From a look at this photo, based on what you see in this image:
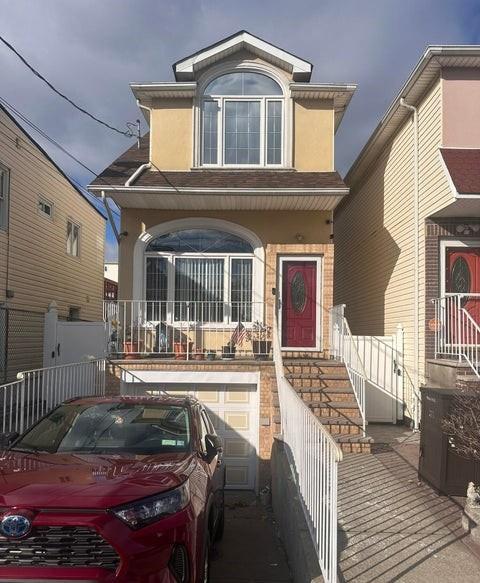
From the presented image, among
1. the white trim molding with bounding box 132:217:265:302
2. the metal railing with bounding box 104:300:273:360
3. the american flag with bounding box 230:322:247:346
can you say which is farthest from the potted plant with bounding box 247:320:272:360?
the white trim molding with bounding box 132:217:265:302

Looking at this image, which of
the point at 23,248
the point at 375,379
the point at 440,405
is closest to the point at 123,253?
the point at 23,248

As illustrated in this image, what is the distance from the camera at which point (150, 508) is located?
3172 mm

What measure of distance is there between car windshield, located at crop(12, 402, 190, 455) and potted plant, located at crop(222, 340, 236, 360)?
206 inches

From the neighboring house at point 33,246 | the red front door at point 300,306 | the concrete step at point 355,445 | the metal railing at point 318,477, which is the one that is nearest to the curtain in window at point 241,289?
the red front door at point 300,306

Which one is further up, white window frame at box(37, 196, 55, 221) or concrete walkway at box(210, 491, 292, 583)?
white window frame at box(37, 196, 55, 221)

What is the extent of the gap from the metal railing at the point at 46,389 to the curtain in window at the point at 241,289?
3.05m

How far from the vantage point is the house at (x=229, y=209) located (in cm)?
1062

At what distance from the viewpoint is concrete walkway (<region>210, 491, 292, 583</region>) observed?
496 cm

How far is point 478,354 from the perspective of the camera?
29.7 feet

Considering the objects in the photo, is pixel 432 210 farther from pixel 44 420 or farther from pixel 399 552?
pixel 44 420

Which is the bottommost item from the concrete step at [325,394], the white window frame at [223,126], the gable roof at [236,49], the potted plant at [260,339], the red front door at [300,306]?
the concrete step at [325,394]

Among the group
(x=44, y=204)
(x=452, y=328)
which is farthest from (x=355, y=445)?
(x=44, y=204)

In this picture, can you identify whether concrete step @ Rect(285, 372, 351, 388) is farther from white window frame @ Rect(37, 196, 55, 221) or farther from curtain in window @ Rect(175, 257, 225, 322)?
white window frame @ Rect(37, 196, 55, 221)

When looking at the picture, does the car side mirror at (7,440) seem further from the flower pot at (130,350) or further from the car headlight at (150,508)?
the flower pot at (130,350)
